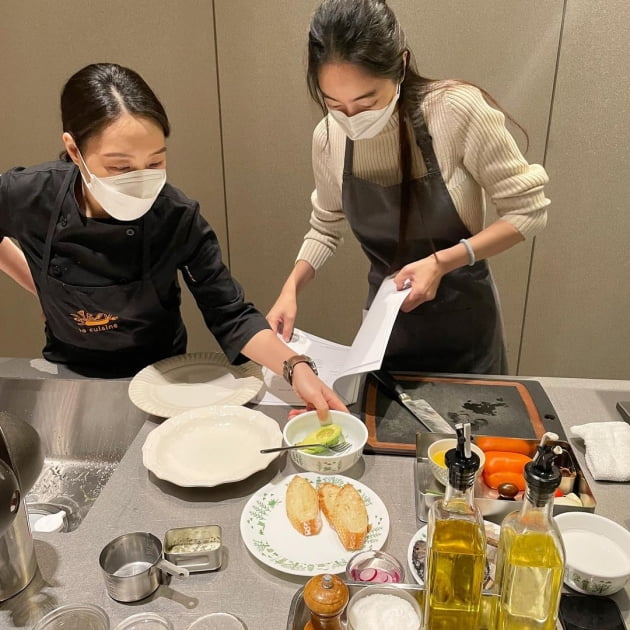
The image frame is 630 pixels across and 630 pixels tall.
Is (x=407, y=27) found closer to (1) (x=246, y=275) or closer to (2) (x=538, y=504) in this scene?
(1) (x=246, y=275)

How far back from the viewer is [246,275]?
2.85m

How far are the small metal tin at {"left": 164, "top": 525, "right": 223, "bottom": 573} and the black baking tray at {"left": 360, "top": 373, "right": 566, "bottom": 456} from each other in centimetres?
38

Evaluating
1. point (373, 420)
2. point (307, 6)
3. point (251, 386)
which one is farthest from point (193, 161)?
point (373, 420)

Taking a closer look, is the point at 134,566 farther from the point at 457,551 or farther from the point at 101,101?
the point at 101,101

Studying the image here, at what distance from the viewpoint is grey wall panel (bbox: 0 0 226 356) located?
8.09 ft

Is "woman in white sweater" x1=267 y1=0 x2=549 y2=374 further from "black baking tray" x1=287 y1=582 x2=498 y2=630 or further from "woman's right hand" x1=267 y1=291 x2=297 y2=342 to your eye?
"black baking tray" x1=287 y1=582 x2=498 y2=630

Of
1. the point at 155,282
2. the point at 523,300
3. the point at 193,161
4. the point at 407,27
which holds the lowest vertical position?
the point at 523,300

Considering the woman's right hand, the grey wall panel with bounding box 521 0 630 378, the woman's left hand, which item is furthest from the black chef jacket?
the grey wall panel with bounding box 521 0 630 378

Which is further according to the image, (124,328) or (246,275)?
(246,275)

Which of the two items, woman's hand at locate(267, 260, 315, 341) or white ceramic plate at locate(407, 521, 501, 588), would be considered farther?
woman's hand at locate(267, 260, 315, 341)

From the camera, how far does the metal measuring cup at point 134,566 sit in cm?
85

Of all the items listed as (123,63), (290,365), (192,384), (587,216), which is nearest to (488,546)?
(290,365)

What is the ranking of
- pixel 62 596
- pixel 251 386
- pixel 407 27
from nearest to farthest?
1. pixel 62 596
2. pixel 251 386
3. pixel 407 27

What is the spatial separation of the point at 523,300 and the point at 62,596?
2.29m
